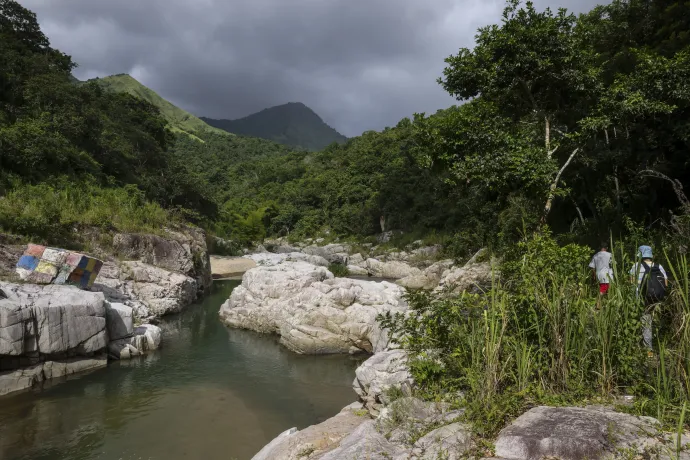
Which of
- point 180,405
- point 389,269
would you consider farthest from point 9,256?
point 389,269

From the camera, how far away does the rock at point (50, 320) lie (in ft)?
31.7

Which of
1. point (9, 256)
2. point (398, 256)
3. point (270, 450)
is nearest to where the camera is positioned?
point (270, 450)

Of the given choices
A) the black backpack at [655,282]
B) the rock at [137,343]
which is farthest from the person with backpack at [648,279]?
the rock at [137,343]

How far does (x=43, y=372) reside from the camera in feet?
34.0

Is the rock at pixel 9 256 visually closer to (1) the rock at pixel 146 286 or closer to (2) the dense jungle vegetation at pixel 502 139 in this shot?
(2) the dense jungle vegetation at pixel 502 139

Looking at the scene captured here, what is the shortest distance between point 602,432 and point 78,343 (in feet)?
39.7

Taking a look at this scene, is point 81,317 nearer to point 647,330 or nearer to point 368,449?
point 368,449

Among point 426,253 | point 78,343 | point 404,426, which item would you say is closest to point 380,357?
point 404,426

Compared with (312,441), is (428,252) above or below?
above

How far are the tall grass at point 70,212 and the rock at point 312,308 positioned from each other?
7348 millimetres

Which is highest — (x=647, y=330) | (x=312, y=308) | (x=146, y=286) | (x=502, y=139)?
(x=502, y=139)

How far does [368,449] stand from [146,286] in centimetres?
1626

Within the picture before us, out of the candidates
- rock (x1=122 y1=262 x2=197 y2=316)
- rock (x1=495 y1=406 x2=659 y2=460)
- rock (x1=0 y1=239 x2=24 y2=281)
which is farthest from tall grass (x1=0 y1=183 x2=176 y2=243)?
rock (x1=495 y1=406 x2=659 y2=460)

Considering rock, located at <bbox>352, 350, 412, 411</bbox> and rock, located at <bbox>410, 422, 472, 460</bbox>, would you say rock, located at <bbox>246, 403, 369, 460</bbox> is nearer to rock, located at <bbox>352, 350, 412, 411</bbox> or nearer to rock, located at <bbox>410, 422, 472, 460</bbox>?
rock, located at <bbox>352, 350, 412, 411</bbox>
